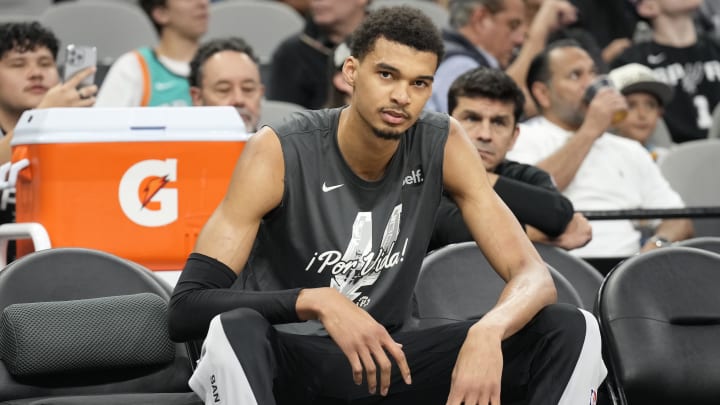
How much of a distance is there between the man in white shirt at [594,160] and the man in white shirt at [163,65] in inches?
64.5

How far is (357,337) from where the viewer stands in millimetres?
2840

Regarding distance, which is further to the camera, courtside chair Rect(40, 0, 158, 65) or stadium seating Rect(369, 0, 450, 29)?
stadium seating Rect(369, 0, 450, 29)

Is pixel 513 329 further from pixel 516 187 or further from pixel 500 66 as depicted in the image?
pixel 500 66

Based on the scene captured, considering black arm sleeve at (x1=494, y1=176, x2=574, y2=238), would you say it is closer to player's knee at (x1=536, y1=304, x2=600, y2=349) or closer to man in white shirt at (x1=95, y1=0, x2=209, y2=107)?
player's knee at (x1=536, y1=304, x2=600, y2=349)

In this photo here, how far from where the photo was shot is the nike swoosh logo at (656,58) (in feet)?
23.0

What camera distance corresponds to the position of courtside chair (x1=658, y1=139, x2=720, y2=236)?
5.93 metres

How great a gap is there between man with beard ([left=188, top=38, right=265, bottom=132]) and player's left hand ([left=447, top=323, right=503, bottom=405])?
2.42 metres

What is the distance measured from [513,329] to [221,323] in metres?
0.74

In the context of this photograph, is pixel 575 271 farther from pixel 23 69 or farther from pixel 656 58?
pixel 656 58

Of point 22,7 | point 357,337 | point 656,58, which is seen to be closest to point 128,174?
→ point 357,337

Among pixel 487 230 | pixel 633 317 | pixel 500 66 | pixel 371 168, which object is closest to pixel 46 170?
pixel 371 168

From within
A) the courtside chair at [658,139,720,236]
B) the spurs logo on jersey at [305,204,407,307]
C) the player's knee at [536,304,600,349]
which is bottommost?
the courtside chair at [658,139,720,236]

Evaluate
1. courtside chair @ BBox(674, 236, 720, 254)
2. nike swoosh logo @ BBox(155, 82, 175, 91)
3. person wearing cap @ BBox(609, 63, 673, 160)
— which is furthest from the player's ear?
person wearing cap @ BBox(609, 63, 673, 160)

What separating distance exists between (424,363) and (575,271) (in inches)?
45.4
